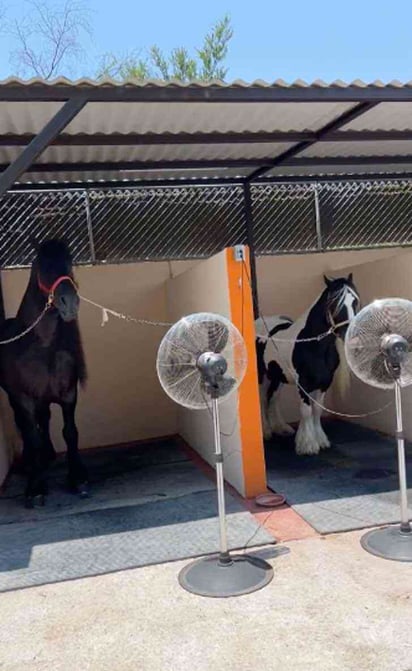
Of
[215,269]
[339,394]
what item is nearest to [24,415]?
[215,269]

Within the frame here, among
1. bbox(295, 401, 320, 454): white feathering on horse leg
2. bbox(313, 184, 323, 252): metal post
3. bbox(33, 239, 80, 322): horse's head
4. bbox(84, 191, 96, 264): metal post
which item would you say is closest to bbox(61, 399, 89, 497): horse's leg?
bbox(33, 239, 80, 322): horse's head

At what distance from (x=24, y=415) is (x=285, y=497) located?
7.50 feet

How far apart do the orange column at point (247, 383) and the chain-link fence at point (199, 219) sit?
279 cm

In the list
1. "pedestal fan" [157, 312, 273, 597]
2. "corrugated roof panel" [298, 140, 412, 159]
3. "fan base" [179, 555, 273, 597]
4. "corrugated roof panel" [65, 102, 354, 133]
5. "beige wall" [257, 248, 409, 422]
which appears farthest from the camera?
"beige wall" [257, 248, 409, 422]

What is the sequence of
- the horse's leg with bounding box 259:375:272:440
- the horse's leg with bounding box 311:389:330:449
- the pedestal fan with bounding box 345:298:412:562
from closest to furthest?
the pedestal fan with bounding box 345:298:412:562, the horse's leg with bounding box 311:389:330:449, the horse's leg with bounding box 259:375:272:440

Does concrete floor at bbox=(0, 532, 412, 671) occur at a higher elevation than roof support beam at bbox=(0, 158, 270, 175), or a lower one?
lower

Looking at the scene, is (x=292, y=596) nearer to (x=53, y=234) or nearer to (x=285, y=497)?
(x=285, y=497)

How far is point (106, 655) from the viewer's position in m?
2.61

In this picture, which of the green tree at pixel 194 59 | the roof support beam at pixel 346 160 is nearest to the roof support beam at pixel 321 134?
the roof support beam at pixel 346 160

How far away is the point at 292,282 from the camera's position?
7.14m

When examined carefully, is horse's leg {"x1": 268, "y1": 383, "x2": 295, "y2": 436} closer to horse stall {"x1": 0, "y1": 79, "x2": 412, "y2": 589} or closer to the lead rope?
horse stall {"x1": 0, "y1": 79, "x2": 412, "y2": 589}

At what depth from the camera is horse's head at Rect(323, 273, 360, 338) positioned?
515cm

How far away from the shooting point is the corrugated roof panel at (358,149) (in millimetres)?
5723

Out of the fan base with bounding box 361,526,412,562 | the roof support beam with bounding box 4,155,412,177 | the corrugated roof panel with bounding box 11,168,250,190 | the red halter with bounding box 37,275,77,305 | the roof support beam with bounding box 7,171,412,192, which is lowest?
the fan base with bounding box 361,526,412,562
